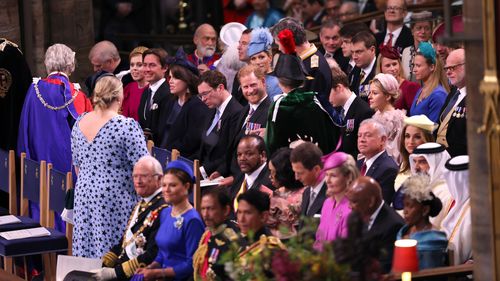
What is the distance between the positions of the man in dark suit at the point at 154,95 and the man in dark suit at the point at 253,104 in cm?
185

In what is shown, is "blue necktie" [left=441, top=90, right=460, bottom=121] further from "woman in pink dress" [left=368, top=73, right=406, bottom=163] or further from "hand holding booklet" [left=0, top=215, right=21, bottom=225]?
"hand holding booklet" [left=0, top=215, right=21, bottom=225]

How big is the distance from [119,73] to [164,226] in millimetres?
5416

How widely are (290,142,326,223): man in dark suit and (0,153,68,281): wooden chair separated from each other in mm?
2680

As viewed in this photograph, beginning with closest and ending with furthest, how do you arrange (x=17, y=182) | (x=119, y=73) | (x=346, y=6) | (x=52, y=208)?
(x=52, y=208)
(x=17, y=182)
(x=119, y=73)
(x=346, y=6)

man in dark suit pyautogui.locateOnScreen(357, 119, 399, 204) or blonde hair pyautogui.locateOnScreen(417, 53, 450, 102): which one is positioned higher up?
blonde hair pyautogui.locateOnScreen(417, 53, 450, 102)

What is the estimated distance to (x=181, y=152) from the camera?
1431cm

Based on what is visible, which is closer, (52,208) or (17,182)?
(52,208)

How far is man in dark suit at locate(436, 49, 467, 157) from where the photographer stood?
12846 millimetres

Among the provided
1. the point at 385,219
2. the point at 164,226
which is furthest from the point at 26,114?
the point at 385,219

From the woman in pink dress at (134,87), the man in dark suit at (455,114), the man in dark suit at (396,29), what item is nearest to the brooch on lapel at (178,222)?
the man in dark suit at (455,114)

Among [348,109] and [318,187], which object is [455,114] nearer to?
[348,109]

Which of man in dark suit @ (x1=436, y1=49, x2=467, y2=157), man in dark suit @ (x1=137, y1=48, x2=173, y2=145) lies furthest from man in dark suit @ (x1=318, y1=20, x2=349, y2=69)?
man in dark suit @ (x1=436, y1=49, x2=467, y2=157)

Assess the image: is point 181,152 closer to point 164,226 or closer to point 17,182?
point 17,182

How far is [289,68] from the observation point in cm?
1253
